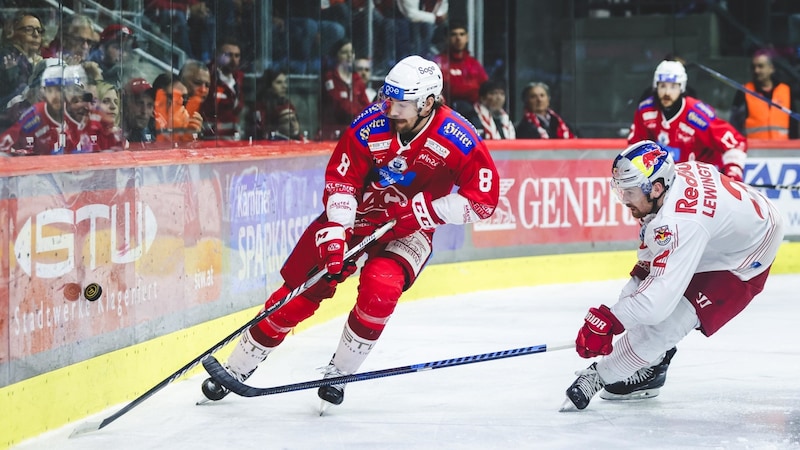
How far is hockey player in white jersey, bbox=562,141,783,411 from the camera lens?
4473 millimetres

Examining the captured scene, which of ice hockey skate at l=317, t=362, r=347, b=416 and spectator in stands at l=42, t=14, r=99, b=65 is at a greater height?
spectator in stands at l=42, t=14, r=99, b=65

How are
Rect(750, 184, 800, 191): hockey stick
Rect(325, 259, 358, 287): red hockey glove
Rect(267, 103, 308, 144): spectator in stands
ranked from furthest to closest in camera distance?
Answer: Rect(750, 184, 800, 191): hockey stick
Rect(267, 103, 308, 144): spectator in stands
Rect(325, 259, 358, 287): red hockey glove

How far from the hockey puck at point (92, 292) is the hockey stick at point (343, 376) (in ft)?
1.48

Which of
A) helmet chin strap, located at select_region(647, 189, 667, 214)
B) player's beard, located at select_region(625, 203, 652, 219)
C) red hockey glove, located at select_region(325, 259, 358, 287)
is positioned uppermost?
helmet chin strap, located at select_region(647, 189, 667, 214)

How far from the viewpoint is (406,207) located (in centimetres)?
502

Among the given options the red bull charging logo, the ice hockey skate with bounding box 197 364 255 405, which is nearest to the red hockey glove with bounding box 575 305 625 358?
the red bull charging logo

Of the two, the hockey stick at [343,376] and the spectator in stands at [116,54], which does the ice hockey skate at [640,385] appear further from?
the spectator in stands at [116,54]

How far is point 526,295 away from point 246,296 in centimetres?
252

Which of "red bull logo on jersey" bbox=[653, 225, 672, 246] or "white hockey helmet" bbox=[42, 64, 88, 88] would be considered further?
"white hockey helmet" bbox=[42, 64, 88, 88]

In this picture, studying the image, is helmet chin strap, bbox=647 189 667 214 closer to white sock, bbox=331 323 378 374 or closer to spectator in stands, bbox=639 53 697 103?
white sock, bbox=331 323 378 374

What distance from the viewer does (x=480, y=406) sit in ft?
16.6

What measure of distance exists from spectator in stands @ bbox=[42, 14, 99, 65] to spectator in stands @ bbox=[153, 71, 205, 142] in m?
0.76

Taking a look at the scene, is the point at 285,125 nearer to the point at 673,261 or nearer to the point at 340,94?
the point at 340,94

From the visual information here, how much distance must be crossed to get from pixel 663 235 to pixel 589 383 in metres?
0.74
